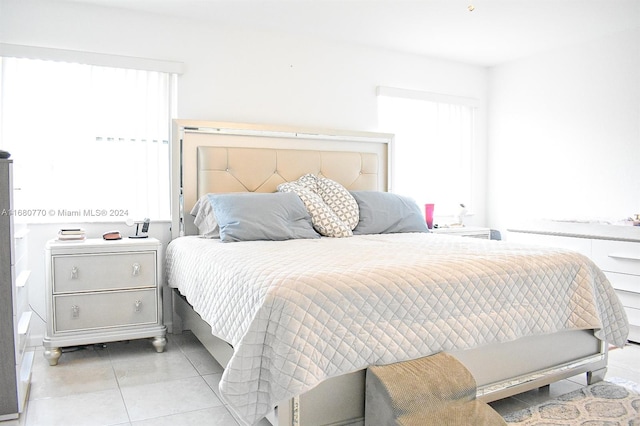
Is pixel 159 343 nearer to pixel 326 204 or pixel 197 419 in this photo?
pixel 197 419

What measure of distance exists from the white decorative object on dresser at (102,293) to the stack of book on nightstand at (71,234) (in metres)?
0.04

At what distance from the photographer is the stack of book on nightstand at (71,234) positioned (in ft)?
10.2

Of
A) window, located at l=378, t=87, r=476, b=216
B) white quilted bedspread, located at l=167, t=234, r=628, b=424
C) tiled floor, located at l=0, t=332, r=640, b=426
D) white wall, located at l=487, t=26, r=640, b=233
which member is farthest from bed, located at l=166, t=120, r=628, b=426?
white wall, located at l=487, t=26, r=640, b=233

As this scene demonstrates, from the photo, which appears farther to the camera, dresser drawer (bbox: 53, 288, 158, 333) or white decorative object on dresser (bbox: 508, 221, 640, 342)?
white decorative object on dresser (bbox: 508, 221, 640, 342)

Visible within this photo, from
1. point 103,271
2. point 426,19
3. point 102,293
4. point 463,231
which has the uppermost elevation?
point 426,19

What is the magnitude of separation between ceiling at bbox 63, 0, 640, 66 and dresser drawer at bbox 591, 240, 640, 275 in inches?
66.3

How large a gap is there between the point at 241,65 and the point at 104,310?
2075mm

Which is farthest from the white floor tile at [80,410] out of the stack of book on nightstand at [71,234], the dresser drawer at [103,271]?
the stack of book on nightstand at [71,234]

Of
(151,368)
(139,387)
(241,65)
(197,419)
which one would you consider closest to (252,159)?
(241,65)

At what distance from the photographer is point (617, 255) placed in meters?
3.57

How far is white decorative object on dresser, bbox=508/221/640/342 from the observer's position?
137 inches

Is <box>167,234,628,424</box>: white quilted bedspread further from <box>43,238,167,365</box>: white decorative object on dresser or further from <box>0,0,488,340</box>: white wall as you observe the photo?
<box>0,0,488,340</box>: white wall

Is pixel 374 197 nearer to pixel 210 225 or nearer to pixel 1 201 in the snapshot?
pixel 210 225

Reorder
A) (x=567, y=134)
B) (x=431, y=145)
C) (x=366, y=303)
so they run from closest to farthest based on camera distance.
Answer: (x=366, y=303) < (x=567, y=134) < (x=431, y=145)
